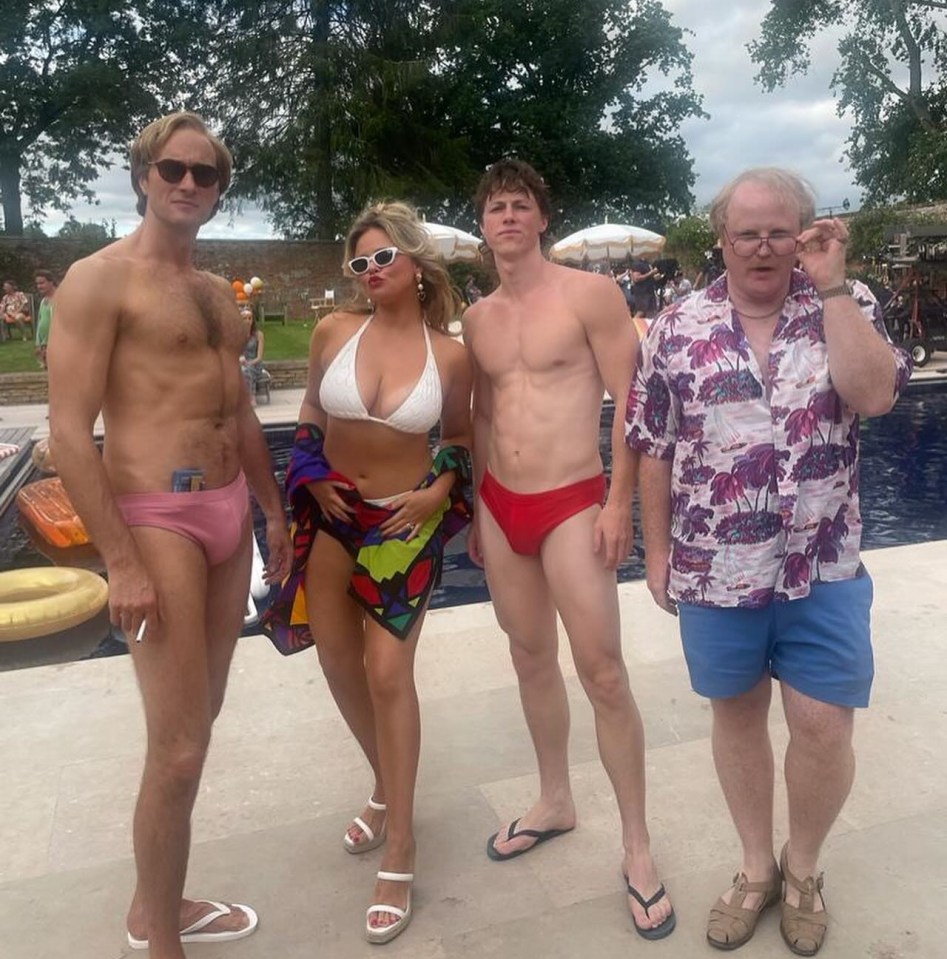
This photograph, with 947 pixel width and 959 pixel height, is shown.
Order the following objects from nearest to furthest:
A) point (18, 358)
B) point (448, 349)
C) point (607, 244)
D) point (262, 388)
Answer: point (448, 349), point (262, 388), point (18, 358), point (607, 244)

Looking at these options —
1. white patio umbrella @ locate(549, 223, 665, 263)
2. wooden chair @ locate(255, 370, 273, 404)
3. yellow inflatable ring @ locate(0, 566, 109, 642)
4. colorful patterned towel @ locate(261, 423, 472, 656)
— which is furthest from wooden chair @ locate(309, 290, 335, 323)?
colorful patterned towel @ locate(261, 423, 472, 656)

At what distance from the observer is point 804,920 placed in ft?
7.04

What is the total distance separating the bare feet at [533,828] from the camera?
2.51 metres

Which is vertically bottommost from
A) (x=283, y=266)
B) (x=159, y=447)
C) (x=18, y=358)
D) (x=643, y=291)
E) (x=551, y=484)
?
(x=551, y=484)

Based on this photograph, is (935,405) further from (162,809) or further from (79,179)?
(79,179)

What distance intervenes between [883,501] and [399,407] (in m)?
6.48

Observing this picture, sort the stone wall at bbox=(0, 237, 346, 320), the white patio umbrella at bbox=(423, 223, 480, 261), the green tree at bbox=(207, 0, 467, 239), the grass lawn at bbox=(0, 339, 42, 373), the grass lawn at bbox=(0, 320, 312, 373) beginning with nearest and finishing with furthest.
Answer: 1. the grass lawn at bbox=(0, 339, 42, 373)
2. the grass lawn at bbox=(0, 320, 312, 373)
3. the white patio umbrella at bbox=(423, 223, 480, 261)
4. the stone wall at bbox=(0, 237, 346, 320)
5. the green tree at bbox=(207, 0, 467, 239)

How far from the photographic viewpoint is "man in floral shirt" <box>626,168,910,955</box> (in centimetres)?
191

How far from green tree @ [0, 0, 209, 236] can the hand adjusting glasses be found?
31.1 metres

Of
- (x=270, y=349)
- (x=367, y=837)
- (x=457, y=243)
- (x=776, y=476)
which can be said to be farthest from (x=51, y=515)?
(x=270, y=349)

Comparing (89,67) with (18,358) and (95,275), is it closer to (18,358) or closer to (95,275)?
(18,358)

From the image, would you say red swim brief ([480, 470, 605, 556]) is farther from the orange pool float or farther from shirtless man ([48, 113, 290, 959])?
the orange pool float

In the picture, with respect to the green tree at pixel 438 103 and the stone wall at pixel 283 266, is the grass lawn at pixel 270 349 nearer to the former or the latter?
the stone wall at pixel 283 266

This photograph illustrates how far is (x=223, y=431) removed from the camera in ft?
7.10
